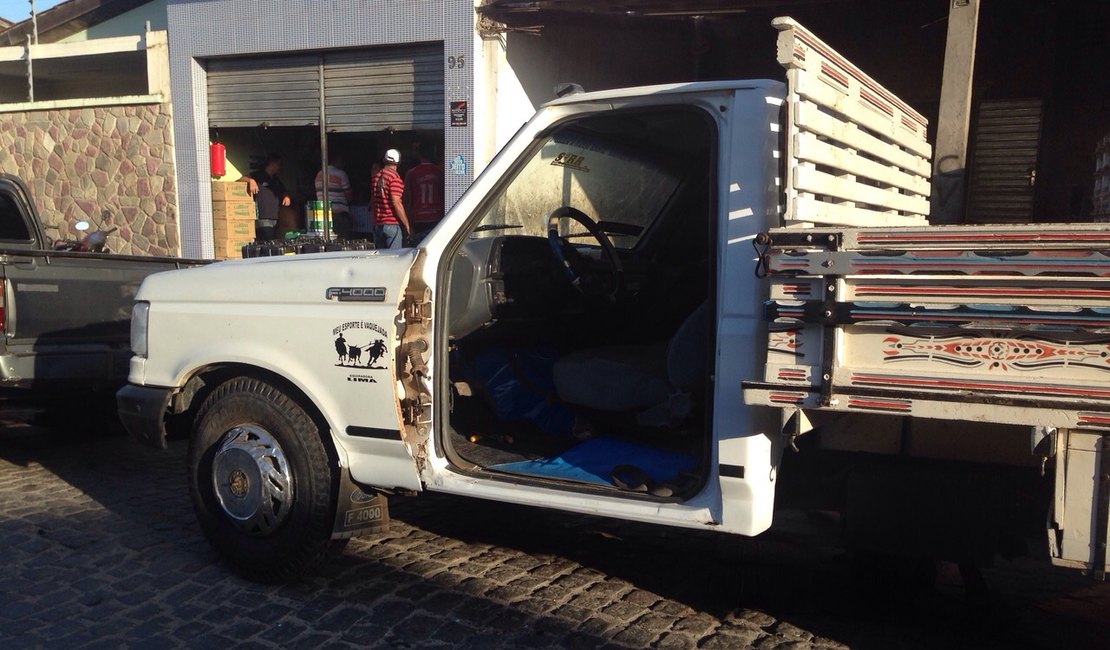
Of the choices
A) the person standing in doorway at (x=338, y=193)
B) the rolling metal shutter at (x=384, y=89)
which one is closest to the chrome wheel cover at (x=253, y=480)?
the rolling metal shutter at (x=384, y=89)

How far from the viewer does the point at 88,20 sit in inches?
585

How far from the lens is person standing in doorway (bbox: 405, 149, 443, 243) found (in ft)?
33.6

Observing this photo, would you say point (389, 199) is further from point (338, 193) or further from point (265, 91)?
point (265, 91)

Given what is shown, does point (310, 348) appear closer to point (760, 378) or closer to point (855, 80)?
point (760, 378)

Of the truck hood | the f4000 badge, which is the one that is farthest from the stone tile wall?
the f4000 badge

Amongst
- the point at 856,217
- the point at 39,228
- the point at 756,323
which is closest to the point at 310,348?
the point at 756,323

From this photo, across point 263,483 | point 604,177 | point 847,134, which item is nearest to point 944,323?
point 847,134

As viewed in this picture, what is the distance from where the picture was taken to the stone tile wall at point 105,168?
12.1 metres

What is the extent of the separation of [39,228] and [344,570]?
439cm

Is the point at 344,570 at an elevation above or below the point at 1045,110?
below

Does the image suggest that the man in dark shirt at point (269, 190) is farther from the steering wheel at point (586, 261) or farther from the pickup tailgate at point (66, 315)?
the steering wheel at point (586, 261)

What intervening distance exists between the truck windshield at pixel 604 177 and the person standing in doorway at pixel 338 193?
25.9 ft

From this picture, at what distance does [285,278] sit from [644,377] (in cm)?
148

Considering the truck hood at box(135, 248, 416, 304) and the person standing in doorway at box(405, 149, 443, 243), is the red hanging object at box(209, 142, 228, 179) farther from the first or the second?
the truck hood at box(135, 248, 416, 304)
